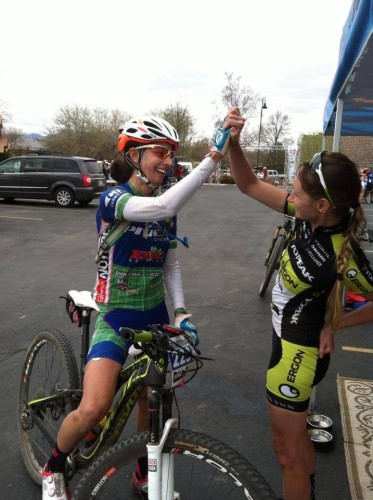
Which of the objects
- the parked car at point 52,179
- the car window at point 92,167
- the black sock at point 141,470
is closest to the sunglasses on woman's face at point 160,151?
the black sock at point 141,470

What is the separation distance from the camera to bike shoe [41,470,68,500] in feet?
6.79

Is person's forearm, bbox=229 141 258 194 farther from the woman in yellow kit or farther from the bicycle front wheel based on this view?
the bicycle front wheel

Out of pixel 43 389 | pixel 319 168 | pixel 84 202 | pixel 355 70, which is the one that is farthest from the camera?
pixel 84 202

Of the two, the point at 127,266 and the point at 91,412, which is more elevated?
the point at 127,266

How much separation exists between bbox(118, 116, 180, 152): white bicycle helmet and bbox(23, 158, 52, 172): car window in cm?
1505

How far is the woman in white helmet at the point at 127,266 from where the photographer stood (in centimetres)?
192

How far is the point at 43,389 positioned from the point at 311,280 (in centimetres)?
170

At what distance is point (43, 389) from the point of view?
2660mm

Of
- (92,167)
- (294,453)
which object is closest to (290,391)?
(294,453)

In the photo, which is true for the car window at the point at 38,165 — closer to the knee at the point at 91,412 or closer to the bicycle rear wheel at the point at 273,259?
the bicycle rear wheel at the point at 273,259

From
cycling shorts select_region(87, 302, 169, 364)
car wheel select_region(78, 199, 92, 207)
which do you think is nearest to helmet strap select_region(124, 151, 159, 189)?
cycling shorts select_region(87, 302, 169, 364)

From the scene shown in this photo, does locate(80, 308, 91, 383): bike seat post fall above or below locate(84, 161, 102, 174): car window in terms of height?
below

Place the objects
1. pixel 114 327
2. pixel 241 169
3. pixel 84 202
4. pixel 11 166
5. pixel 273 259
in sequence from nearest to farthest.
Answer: pixel 114 327 → pixel 241 169 → pixel 273 259 → pixel 11 166 → pixel 84 202

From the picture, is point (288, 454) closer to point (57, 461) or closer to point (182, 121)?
point (57, 461)
